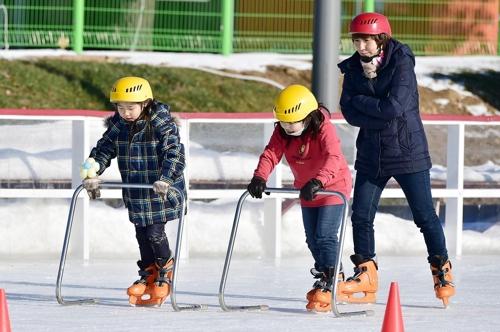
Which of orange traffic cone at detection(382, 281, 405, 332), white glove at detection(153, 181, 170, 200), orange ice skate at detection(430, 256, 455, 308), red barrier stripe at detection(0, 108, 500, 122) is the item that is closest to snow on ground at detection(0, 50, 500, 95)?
red barrier stripe at detection(0, 108, 500, 122)

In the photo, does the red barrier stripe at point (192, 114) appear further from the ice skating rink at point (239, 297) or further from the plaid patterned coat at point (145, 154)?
the plaid patterned coat at point (145, 154)

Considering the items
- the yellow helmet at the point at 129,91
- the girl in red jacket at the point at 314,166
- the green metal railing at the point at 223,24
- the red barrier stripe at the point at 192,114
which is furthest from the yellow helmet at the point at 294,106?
the green metal railing at the point at 223,24

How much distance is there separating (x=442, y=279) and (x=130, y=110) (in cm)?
199

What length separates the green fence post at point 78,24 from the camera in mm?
20484

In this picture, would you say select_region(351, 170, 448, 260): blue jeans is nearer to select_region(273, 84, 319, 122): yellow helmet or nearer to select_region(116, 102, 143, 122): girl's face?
select_region(273, 84, 319, 122): yellow helmet

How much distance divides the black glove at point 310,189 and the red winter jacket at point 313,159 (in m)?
0.21

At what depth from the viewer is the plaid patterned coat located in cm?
861

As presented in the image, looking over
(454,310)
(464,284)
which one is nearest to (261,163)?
(454,310)

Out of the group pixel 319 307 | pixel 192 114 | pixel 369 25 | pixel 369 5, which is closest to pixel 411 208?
pixel 319 307

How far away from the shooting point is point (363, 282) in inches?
343

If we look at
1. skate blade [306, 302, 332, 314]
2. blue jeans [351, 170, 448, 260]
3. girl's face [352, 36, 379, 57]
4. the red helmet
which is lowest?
skate blade [306, 302, 332, 314]

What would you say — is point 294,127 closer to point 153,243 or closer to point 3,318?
point 153,243

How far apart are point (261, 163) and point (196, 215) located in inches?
136

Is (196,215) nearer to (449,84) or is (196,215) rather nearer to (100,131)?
(100,131)
